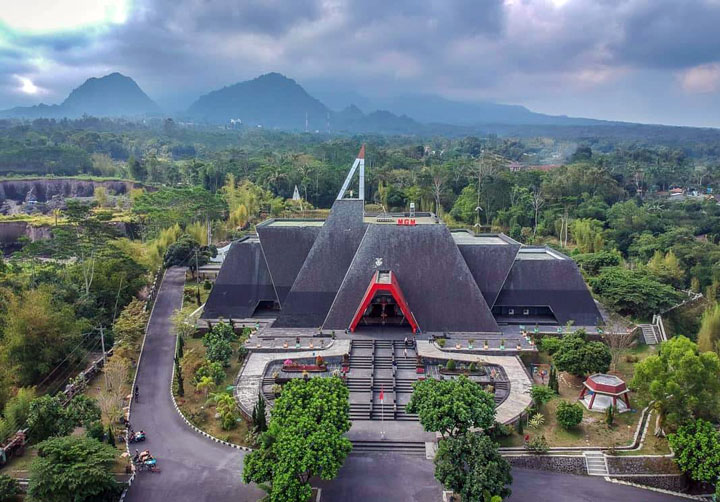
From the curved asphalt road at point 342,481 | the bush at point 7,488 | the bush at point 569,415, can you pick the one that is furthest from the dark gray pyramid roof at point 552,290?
the bush at point 7,488

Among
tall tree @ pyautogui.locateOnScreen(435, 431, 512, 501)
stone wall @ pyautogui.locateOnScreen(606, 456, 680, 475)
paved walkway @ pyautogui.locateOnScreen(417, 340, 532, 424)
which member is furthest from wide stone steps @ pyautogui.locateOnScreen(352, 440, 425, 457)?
stone wall @ pyautogui.locateOnScreen(606, 456, 680, 475)

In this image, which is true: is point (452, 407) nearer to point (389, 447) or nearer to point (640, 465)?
point (389, 447)

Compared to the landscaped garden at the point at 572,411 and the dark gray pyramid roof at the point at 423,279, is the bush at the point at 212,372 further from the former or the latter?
the landscaped garden at the point at 572,411

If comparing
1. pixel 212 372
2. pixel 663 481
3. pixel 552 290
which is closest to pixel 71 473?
pixel 212 372

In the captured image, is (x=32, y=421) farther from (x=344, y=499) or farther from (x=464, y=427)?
(x=464, y=427)

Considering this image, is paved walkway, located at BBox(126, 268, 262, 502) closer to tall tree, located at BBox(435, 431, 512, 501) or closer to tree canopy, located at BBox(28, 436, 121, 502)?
tree canopy, located at BBox(28, 436, 121, 502)

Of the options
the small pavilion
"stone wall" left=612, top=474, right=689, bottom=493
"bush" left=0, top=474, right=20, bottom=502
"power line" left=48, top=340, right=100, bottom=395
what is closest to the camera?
"bush" left=0, top=474, right=20, bottom=502
